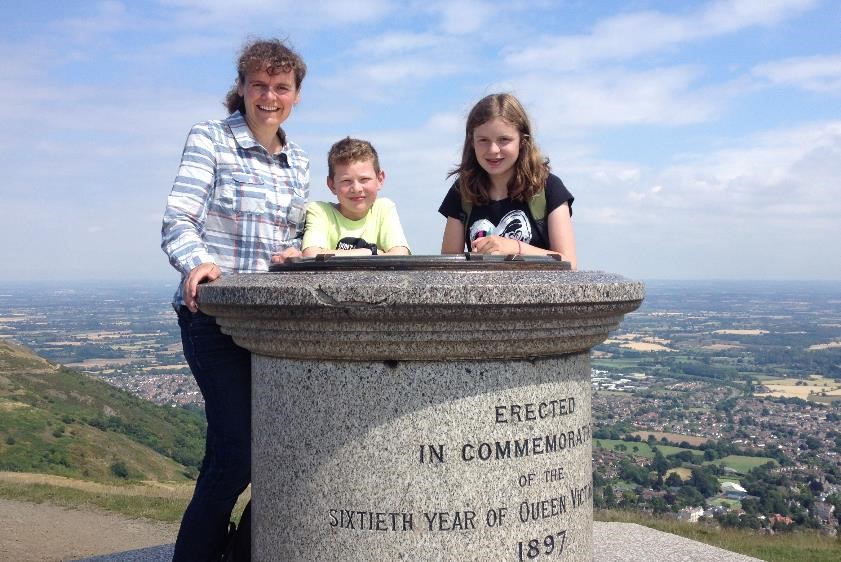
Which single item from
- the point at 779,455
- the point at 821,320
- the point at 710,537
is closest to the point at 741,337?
the point at 821,320

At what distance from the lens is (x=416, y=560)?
325 cm

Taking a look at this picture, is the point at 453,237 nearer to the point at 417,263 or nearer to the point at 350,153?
the point at 350,153

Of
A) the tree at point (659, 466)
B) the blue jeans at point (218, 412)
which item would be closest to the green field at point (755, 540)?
the blue jeans at point (218, 412)

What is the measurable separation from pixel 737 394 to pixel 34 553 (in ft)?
172

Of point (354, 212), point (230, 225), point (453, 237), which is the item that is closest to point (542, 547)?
point (453, 237)

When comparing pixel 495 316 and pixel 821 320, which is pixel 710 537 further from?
pixel 821 320

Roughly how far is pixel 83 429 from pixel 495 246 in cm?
2881

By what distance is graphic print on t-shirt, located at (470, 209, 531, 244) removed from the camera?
451 cm

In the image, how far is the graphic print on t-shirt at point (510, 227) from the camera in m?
4.51

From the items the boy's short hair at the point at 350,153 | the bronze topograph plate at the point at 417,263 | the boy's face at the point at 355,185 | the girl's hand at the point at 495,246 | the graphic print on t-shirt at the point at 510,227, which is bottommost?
the bronze topograph plate at the point at 417,263

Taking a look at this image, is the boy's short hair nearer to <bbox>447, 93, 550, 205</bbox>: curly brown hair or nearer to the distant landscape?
<bbox>447, 93, 550, 205</bbox>: curly brown hair

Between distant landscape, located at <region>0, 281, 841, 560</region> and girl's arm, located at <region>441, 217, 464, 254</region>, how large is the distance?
353 cm

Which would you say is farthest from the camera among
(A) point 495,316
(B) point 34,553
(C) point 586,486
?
(B) point 34,553

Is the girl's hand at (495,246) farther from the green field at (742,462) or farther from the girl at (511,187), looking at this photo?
the green field at (742,462)
